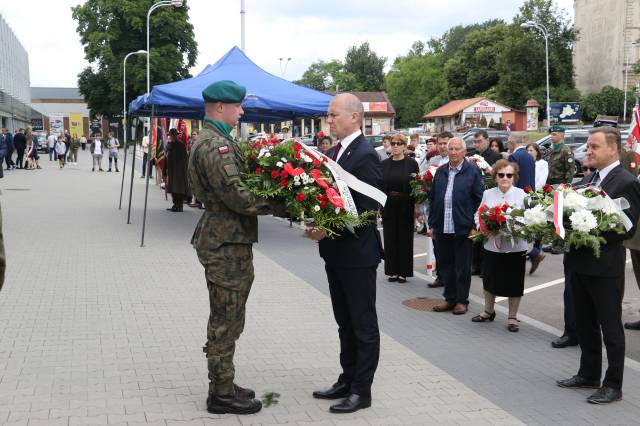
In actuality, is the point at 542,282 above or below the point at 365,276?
below

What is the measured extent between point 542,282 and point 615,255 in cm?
464

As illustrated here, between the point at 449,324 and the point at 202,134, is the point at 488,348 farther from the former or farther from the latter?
the point at 202,134

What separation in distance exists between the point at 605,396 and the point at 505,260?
223 centimetres

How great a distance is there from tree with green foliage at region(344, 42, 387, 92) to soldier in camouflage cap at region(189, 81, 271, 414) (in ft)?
440

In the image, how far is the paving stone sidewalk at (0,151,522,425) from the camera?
4871 mm

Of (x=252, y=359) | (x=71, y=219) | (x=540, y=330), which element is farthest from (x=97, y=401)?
(x=71, y=219)

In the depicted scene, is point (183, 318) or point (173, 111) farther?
point (173, 111)

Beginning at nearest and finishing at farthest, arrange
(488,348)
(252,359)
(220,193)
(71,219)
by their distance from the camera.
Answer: (220,193)
(252,359)
(488,348)
(71,219)

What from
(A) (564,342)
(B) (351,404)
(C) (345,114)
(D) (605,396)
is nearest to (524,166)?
(A) (564,342)

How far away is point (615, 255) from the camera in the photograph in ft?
17.4

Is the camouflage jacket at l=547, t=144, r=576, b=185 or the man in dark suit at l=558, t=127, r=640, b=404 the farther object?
the camouflage jacket at l=547, t=144, r=576, b=185

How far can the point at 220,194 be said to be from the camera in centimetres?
460

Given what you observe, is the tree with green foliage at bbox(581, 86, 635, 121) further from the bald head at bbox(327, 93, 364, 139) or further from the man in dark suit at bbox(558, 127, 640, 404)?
the bald head at bbox(327, 93, 364, 139)

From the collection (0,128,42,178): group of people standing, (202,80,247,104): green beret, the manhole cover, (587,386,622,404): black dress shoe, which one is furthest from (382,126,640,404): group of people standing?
(0,128,42,178): group of people standing
